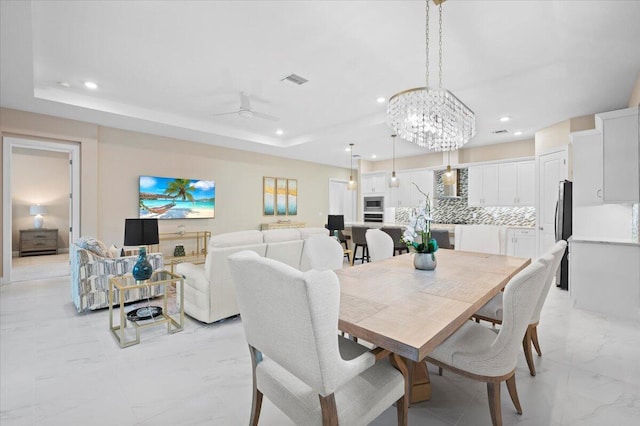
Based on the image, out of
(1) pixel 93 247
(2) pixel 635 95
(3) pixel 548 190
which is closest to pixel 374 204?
(3) pixel 548 190

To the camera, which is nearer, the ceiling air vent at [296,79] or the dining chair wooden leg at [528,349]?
the dining chair wooden leg at [528,349]

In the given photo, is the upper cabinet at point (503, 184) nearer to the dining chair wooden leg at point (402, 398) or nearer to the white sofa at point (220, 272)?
the white sofa at point (220, 272)

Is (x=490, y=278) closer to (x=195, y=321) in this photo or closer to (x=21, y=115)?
(x=195, y=321)

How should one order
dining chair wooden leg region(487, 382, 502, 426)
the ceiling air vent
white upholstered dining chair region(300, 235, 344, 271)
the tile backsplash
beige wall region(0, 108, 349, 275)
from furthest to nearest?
1. the tile backsplash
2. beige wall region(0, 108, 349, 275)
3. the ceiling air vent
4. white upholstered dining chair region(300, 235, 344, 271)
5. dining chair wooden leg region(487, 382, 502, 426)

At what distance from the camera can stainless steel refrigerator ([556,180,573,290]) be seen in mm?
4047

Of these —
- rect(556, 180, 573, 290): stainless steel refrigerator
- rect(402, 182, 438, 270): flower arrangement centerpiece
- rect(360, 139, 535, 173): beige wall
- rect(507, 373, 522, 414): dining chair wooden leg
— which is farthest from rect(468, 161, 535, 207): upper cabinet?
rect(507, 373, 522, 414): dining chair wooden leg

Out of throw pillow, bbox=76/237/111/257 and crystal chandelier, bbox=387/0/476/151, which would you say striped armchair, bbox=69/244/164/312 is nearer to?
throw pillow, bbox=76/237/111/257

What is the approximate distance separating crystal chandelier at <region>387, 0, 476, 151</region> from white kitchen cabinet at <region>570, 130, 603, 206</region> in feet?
6.01

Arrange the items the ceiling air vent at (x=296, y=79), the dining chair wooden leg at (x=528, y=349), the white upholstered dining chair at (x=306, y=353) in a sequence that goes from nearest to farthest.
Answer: the white upholstered dining chair at (x=306, y=353) < the dining chair wooden leg at (x=528, y=349) < the ceiling air vent at (x=296, y=79)

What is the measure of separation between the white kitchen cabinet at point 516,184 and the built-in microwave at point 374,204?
2.90 m

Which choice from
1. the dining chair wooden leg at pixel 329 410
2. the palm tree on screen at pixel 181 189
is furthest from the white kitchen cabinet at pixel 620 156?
the palm tree on screen at pixel 181 189

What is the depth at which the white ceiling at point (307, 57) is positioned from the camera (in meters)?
2.32

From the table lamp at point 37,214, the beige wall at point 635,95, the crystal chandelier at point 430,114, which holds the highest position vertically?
the beige wall at point 635,95

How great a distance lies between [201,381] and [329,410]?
4.59 feet
